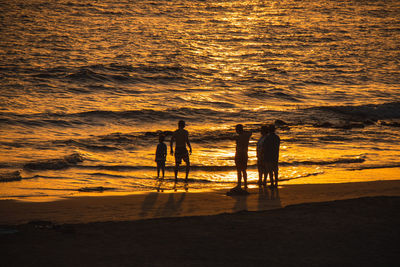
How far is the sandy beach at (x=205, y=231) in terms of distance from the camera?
6.91m

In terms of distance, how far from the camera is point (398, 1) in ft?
240

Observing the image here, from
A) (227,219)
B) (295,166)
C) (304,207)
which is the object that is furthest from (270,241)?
(295,166)

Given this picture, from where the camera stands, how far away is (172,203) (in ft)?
35.0

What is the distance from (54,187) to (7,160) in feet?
14.7

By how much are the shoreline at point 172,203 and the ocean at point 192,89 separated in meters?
1.15

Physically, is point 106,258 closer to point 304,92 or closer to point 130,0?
point 304,92

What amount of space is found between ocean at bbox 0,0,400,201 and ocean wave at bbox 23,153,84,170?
6 cm

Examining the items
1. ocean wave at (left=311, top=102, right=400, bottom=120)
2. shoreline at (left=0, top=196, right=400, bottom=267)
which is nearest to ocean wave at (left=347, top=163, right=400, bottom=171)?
shoreline at (left=0, top=196, right=400, bottom=267)

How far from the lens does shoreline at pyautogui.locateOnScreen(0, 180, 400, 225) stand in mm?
9398

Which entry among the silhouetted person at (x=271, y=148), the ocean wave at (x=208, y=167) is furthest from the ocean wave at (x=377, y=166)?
the silhouetted person at (x=271, y=148)

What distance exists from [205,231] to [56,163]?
9.46 m

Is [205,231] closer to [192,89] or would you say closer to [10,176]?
[10,176]

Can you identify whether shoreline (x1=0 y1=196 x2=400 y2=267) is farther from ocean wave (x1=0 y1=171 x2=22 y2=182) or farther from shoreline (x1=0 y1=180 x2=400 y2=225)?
ocean wave (x1=0 y1=171 x2=22 y2=182)

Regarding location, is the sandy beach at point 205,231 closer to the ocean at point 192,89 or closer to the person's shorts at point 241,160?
the person's shorts at point 241,160
